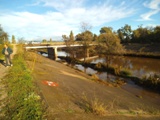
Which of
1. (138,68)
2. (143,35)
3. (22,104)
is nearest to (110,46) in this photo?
(138,68)

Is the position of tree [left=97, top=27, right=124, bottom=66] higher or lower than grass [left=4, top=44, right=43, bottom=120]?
higher

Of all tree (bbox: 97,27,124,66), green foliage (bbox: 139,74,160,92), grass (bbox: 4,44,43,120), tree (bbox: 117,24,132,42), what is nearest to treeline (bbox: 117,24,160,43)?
tree (bbox: 117,24,132,42)

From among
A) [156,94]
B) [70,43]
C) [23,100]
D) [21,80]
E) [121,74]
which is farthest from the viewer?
[70,43]

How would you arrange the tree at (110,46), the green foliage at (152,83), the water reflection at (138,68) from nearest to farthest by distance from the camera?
1. the green foliage at (152,83)
2. the water reflection at (138,68)
3. the tree at (110,46)

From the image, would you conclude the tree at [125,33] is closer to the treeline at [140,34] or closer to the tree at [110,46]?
the treeline at [140,34]

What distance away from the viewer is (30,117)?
5285 mm

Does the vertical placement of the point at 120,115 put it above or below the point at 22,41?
below

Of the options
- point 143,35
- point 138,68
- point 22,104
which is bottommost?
point 138,68

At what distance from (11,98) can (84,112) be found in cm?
352

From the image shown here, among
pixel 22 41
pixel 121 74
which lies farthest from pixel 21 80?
pixel 22 41

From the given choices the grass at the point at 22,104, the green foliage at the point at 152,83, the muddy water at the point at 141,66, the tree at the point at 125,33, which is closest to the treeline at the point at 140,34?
the tree at the point at 125,33

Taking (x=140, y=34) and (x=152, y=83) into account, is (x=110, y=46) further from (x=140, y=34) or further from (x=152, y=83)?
(x=140, y=34)

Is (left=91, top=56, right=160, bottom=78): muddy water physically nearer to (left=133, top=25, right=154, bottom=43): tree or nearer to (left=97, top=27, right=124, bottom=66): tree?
(left=97, top=27, right=124, bottom=66): tree

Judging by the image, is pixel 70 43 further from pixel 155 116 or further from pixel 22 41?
pixel 155 116
